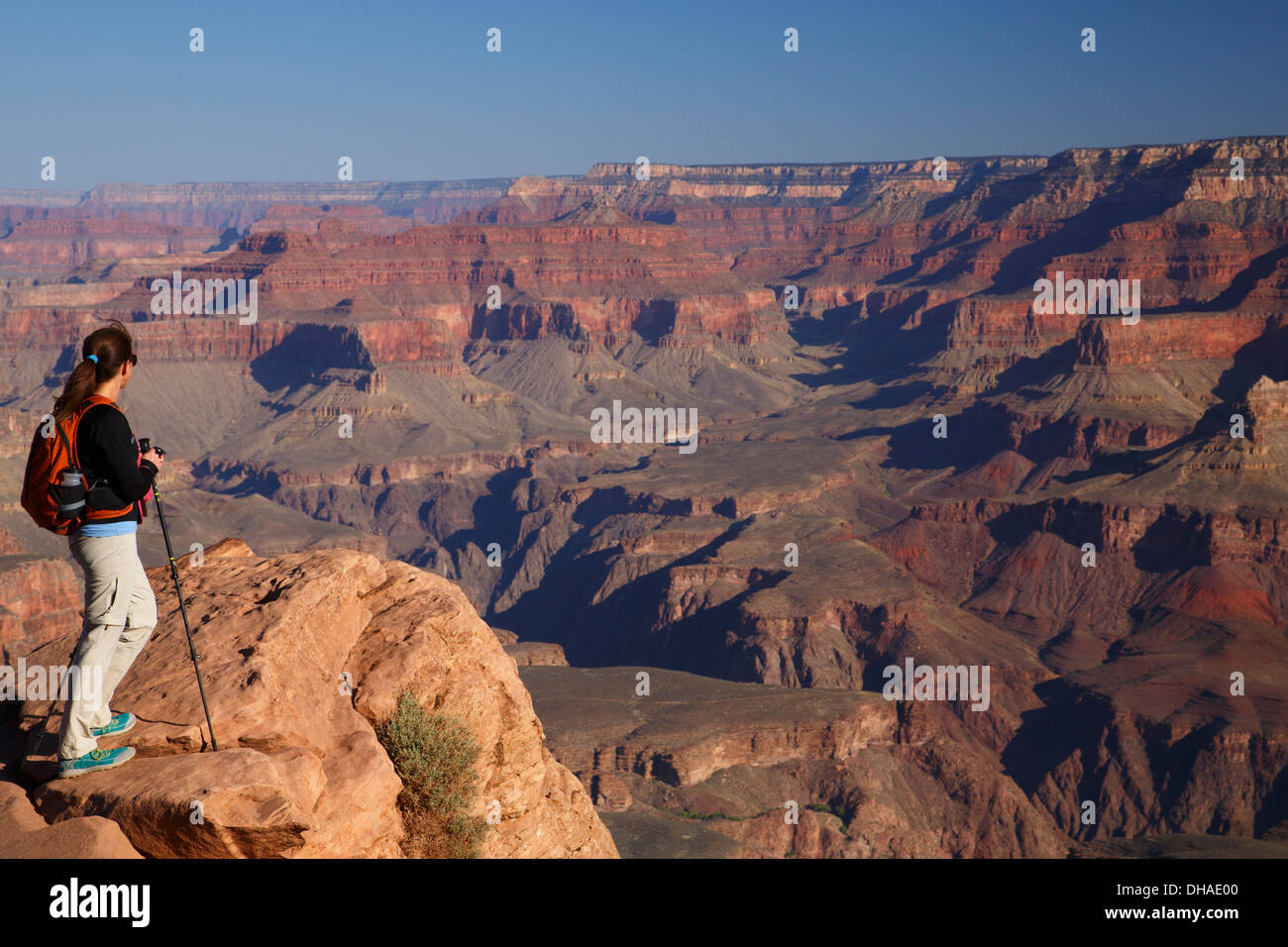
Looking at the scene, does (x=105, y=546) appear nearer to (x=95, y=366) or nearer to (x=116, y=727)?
(x=95, y=366)

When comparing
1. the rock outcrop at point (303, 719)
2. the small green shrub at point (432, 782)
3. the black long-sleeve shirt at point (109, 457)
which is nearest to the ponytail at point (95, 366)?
the black long-sleeve shirt at point (109, 457)

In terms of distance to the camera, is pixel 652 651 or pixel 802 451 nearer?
pixel 652 651

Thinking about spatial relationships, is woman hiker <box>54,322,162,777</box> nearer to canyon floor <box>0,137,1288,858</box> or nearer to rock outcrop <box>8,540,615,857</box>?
rock outcrop <box>8,540,615,857</box>

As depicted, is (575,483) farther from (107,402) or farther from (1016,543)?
(107,402)

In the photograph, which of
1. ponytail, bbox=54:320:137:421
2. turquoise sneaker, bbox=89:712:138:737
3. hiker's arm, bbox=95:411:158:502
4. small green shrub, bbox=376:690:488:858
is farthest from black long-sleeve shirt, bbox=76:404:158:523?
small green shrub, bbox=376:690:488:858

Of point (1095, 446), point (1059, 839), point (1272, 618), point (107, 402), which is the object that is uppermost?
point (107, 402)

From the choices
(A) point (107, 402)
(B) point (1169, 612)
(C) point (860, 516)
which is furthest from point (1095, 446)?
(A) point (107, 402)

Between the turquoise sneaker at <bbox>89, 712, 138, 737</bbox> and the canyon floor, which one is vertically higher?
the turquoise sneaker at <bbox>89, 712, 138, 737</bbox>
